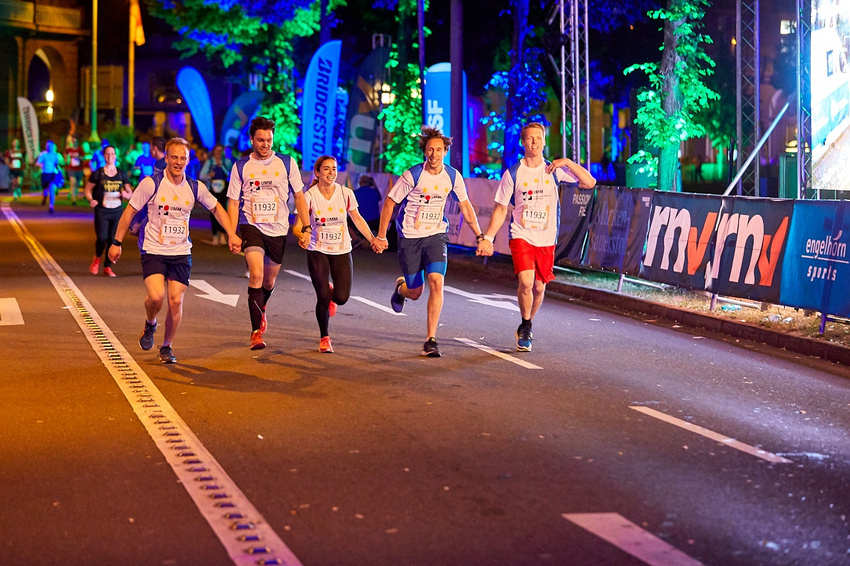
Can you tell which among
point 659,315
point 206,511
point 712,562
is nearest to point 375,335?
point 659,315

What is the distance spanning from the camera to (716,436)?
780cm

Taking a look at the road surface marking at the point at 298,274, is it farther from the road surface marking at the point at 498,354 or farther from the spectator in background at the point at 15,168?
the spectator in background at the point at 15,168

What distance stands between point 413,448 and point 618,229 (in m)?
10.3

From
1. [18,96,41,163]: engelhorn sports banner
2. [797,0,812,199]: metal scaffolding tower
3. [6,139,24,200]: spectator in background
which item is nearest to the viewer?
[797,0,812,199]: metal scaffolding tower

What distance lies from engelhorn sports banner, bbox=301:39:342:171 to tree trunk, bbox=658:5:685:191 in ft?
53.0

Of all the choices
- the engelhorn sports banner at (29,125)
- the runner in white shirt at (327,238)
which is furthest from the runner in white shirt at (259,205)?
the engelhorn sports banner at (29,125)

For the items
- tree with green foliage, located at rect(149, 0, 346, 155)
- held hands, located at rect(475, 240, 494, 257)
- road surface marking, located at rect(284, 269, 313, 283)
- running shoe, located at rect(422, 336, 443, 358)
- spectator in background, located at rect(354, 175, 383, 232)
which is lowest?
running shoe, located at rect(422, 336, 443, 358)

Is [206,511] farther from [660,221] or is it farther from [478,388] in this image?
[660,221]

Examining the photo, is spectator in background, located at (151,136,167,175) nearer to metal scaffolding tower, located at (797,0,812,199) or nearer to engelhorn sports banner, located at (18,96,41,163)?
metal scaffolding tower, located at (797,0,812,199)

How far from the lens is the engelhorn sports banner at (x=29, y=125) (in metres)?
51.6

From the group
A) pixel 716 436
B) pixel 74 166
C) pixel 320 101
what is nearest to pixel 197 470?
pixel 716 436

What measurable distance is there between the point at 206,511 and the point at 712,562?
241 centimetres

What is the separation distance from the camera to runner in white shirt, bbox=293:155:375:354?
36.4ft

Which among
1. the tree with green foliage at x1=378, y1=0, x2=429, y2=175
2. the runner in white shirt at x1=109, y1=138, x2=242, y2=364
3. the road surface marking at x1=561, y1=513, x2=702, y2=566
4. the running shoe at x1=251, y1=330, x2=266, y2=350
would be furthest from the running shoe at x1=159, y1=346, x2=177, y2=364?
the tree with green foliage at x1=378, y1=0, x2=429, y2=175
